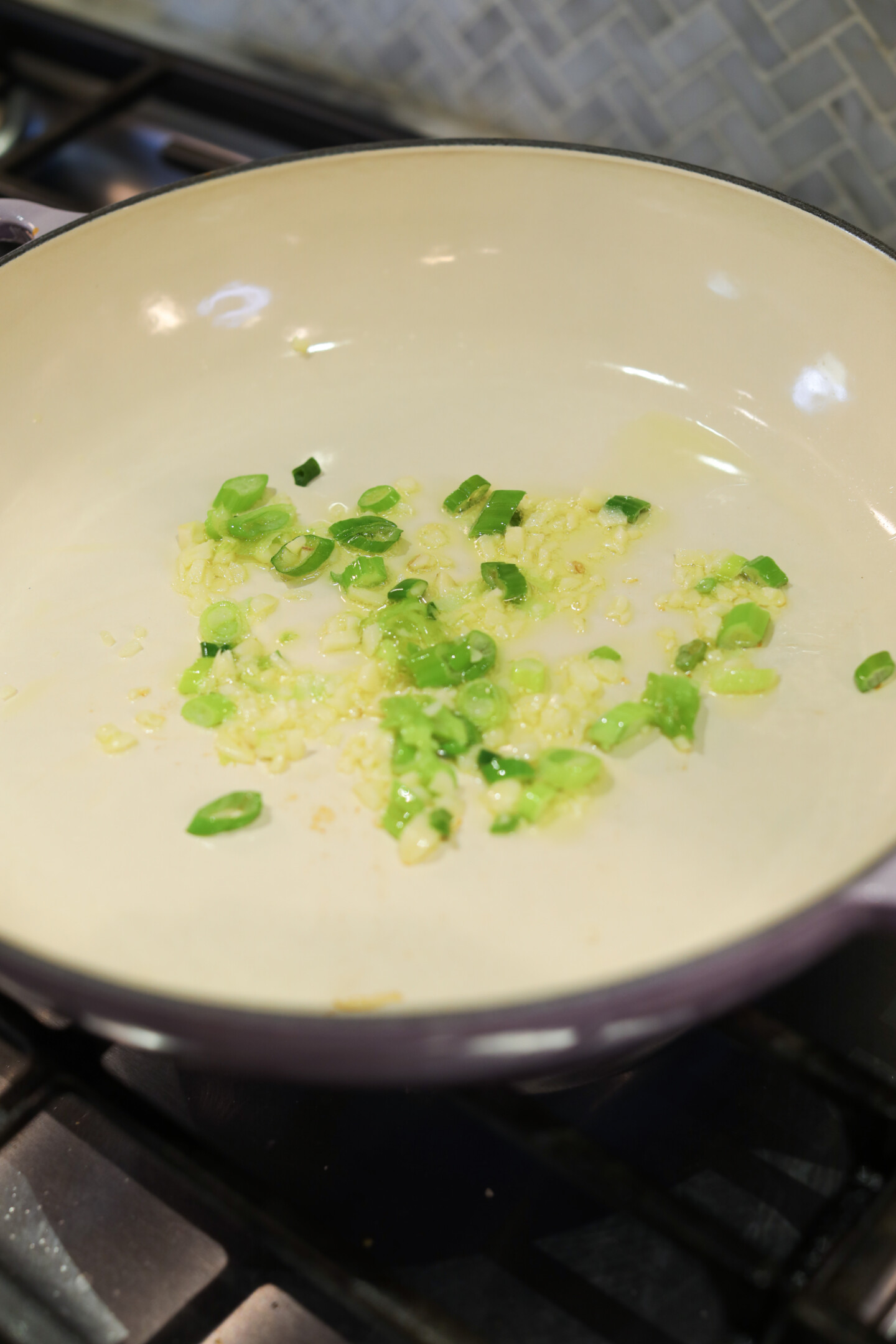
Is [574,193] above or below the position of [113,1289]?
above

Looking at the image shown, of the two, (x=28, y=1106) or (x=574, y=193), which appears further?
(x=574, y=193)

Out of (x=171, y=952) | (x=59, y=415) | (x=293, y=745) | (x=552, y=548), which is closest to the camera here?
(x=171, y=952)

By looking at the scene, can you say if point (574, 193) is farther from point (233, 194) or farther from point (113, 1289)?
point (113, 1289)

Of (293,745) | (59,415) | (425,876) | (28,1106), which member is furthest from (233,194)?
(28,1106)

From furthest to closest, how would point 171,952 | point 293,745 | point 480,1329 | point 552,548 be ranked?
point 552,548 → point 293,745 → point 171,952 → point 480,1329

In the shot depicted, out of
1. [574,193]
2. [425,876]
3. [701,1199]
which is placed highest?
[574,193]

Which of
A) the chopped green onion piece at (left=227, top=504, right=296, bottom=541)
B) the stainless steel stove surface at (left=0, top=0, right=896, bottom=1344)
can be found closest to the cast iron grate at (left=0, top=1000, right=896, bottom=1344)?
the stainless steel stove surface at (left=0, top=0, right=896, bottom=1344)

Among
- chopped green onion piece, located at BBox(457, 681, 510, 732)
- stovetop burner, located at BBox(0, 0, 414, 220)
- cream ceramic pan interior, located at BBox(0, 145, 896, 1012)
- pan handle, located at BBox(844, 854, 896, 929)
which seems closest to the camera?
pan handle, located at BBox(844, 854, 896, 929)

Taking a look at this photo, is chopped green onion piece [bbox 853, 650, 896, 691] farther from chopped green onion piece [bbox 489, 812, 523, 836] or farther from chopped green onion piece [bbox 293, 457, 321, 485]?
chopped green onion piece [bbox 293, 457, 321, 485]
